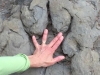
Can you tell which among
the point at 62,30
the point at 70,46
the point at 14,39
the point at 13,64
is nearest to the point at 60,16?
the point at 62,30

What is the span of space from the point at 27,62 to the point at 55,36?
1.02 ft

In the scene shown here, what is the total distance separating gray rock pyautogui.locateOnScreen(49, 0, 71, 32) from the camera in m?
1.80

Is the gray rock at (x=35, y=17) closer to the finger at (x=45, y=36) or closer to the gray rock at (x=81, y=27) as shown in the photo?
the finger at (x=45, y=36)

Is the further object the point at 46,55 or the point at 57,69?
Answer: the point at 57,69

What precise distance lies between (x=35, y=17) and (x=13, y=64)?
392mm

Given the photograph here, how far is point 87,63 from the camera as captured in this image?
1.74 m

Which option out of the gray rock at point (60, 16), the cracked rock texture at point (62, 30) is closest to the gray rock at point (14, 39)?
the cracked rock texture at point (62, 30)

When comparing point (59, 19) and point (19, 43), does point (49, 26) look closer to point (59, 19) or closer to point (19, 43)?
point (59, 19)

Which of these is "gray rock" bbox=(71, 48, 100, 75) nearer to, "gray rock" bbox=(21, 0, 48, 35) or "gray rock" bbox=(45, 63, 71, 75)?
"gray rock" bbox=(45, 63, 71, 75)

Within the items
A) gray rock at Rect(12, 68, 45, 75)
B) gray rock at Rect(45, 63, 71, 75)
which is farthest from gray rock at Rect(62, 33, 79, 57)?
gray rock at Rect(12, 68, 45, 75)

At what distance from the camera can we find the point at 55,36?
72.9 inches

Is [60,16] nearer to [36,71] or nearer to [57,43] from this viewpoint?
[57,43]

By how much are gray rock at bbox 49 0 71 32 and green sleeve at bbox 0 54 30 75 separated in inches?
13.0

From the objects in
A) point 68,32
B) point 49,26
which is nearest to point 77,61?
point 68,32
